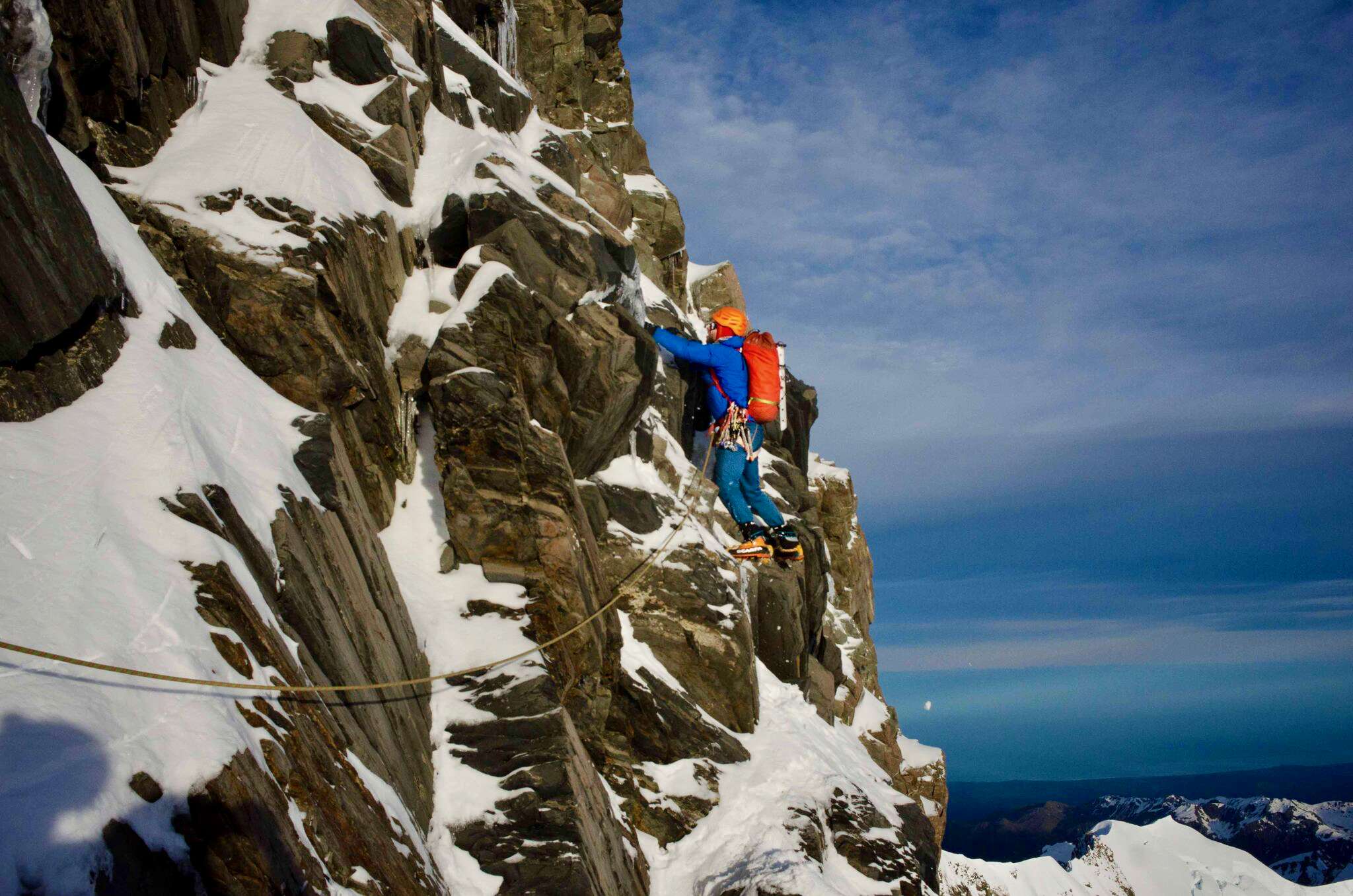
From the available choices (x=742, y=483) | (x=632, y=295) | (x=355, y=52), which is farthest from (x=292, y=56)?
(x=742, y=483)

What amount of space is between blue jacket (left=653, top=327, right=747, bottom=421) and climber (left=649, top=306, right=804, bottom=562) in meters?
0.01

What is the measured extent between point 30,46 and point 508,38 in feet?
57.1

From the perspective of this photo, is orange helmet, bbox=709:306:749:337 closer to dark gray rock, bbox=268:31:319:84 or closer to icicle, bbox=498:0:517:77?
dark gray rock, bbox=268:31:319:84

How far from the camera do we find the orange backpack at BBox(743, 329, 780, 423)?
1310 centimetres

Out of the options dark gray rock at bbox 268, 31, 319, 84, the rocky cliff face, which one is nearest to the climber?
the rocky cliff face

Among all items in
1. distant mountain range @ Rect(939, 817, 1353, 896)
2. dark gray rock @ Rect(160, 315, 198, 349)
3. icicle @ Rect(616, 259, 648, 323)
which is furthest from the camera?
distant mountain range @ Rect(939, 817, 1353, 896)

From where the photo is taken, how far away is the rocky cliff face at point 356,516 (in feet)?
13.9

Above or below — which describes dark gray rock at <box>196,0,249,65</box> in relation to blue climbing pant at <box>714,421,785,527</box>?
above

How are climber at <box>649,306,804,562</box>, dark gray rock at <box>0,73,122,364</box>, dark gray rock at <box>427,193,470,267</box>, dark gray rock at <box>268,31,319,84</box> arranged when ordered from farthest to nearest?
climber at <box>649,306,804,562</box> → dark gray rock at <box>427,193,470,267</box> → dark gray rock at <box>268,31,319,84</box> → dark gray rock at <box>0,73,122,364</box>

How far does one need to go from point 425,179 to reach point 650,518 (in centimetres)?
633

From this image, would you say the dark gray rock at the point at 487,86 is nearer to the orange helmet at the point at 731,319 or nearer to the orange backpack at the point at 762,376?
the orange helmet at the point at 731,319

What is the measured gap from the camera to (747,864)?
979 cm

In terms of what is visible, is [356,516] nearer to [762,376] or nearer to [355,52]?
[762,376]

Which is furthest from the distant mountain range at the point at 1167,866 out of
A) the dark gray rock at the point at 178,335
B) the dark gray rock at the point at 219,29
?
the dark gray rock at the point at 219,29
